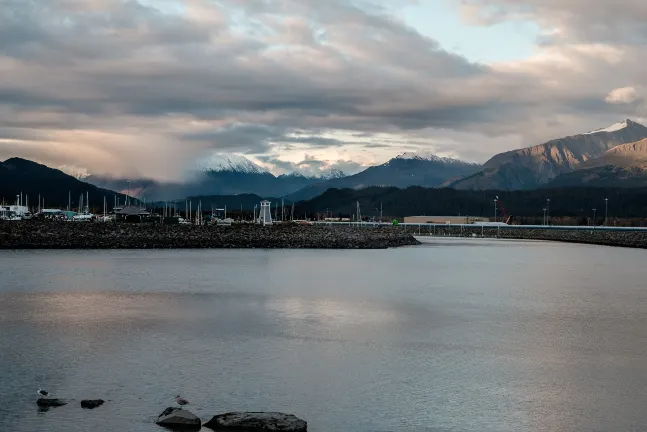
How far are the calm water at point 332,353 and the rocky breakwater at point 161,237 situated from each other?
47554 millimetres

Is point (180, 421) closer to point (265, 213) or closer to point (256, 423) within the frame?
point (256, 423)

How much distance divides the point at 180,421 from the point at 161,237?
84.2m

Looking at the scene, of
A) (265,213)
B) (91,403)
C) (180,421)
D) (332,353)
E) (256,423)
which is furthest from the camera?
(265,213)

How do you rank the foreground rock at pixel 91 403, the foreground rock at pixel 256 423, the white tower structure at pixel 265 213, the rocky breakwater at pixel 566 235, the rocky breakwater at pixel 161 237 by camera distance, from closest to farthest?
the foreground rock at pixel 256 423 → the foreground rock at pixel 91 403 → the rocky breakwater at pixel 161 237 → the rocky breakwater at pixel 566 235 → the white tower structure at pixel 265 213

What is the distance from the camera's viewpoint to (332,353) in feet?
76.4

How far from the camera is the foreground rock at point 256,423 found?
15109mm

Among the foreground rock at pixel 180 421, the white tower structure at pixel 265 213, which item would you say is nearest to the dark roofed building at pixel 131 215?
the white tower structure at pixel 265 213

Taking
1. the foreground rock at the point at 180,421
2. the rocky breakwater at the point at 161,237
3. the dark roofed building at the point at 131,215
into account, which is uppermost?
the dark roofed building at the point at 131,215

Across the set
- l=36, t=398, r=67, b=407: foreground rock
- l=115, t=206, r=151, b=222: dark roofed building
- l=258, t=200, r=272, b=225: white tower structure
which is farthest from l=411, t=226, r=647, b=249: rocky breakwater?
l=36, t=398, r=67, b=407: foreground rock

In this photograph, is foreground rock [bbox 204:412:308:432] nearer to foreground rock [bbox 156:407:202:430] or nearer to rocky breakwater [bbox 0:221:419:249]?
foreground rock [bbox 156:407:202:430]

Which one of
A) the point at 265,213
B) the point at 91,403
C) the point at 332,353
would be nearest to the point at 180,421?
the point at 91,403

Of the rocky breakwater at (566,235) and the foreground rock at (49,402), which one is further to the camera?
the rocky breakwater at (566,235)

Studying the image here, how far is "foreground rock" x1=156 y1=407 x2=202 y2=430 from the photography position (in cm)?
1536

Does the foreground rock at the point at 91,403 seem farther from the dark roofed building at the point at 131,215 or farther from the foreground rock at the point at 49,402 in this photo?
the dark roofed building at the point at 131,215
